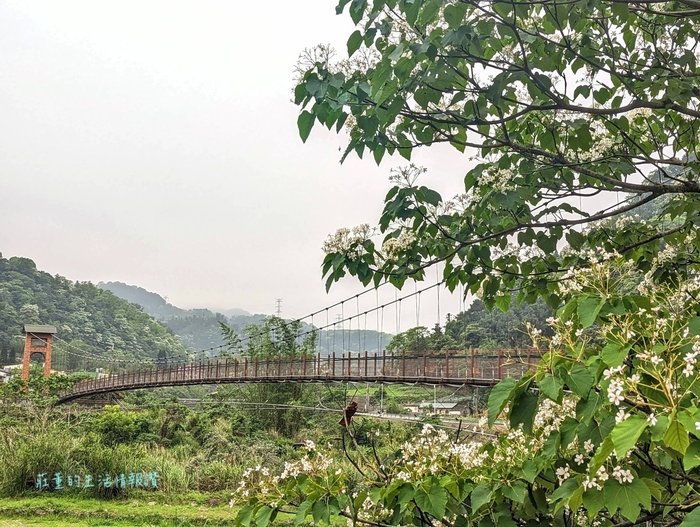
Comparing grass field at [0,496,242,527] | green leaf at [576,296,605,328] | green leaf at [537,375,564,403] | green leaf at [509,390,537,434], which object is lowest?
grass field at [0,496,242,527]

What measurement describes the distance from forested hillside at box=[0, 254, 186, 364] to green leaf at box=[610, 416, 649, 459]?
139 ft

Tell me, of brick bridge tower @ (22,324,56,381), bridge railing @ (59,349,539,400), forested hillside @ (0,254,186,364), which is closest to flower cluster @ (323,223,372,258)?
bridge railing @ (59,349,539,400)

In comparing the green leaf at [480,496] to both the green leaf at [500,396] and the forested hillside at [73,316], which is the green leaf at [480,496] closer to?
the green leaf at [500,396]

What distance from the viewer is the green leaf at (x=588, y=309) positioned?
855 millimetres

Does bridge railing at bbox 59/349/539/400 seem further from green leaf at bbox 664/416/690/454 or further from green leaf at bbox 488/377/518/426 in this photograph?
green leaf at bbox 664/416/690/454

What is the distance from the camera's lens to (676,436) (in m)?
0.65

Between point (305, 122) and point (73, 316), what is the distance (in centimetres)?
4972

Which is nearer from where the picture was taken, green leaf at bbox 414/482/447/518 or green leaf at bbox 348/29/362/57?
green leaf at bbox 414/482/447/518

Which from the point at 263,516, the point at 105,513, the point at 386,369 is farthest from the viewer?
the point at 386,369

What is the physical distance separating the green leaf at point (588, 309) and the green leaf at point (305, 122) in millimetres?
701

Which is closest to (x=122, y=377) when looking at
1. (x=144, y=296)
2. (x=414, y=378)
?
(x=414, y=378)

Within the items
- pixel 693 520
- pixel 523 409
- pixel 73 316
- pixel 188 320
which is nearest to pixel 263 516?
pixel 523 409

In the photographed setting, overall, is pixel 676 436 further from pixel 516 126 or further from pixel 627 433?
pixel 516 126

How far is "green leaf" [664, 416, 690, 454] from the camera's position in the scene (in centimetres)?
64
